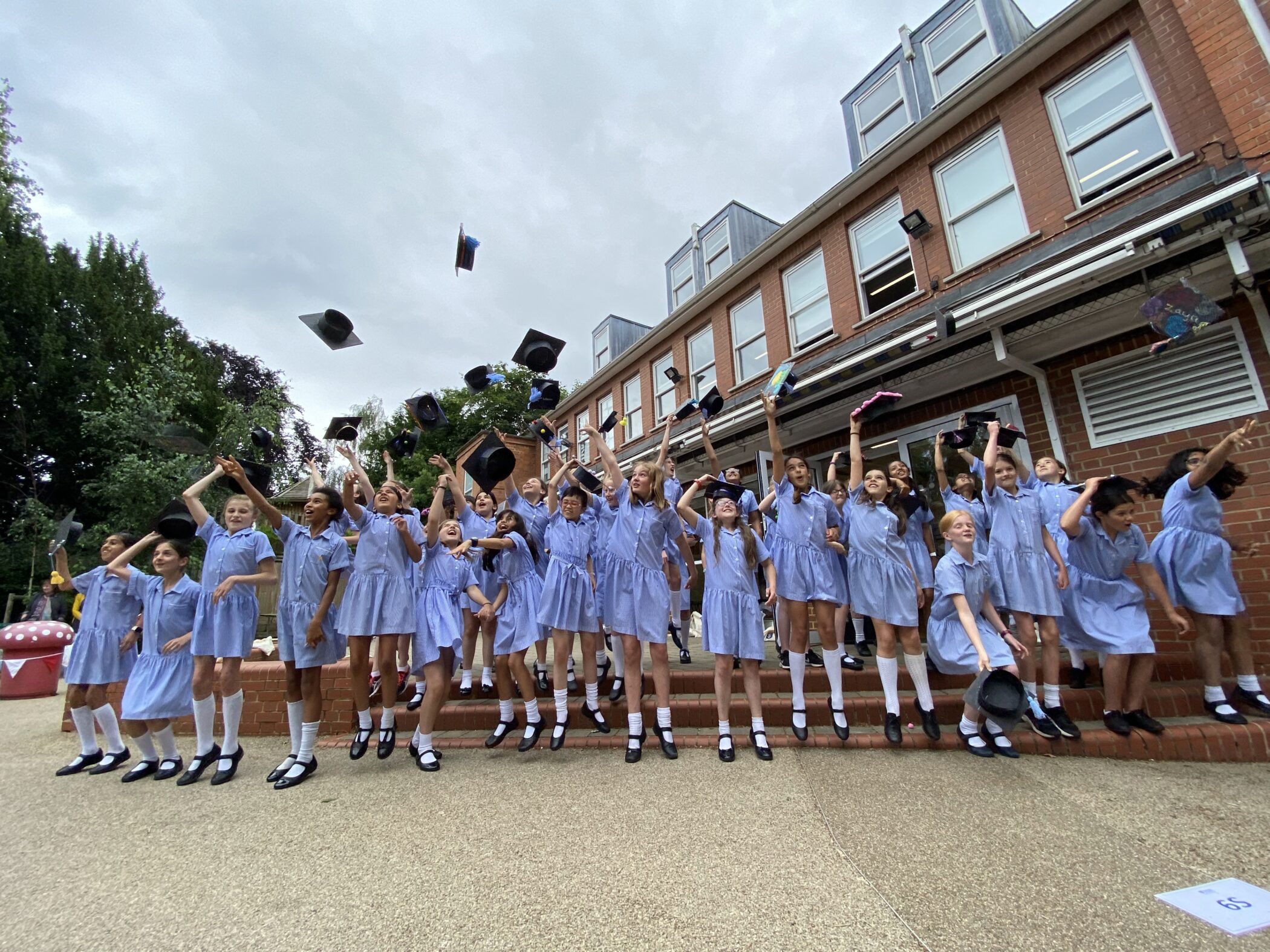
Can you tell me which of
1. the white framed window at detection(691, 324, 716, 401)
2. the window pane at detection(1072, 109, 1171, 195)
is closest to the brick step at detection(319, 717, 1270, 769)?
the window pane at detection(1072, 109, 1171, 195)

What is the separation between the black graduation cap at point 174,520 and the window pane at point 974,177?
9956 millimetres

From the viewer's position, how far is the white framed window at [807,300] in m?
9.61

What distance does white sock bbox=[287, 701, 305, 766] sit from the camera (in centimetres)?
391

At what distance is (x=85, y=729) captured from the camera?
4.37 meters

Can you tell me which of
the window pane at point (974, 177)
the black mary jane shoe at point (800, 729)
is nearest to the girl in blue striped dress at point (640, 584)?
the black mary jane shoe at point (800, 729)

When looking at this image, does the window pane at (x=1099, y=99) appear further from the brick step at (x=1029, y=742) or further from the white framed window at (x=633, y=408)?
the white framed window at (x=633, y=408)

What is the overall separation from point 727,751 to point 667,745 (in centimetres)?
44

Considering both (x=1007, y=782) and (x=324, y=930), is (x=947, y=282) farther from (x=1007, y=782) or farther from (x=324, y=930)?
(x=324, y=930)

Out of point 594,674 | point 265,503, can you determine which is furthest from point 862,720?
point 265,503

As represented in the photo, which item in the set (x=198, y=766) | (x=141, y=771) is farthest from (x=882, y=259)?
(x=141, y=771)

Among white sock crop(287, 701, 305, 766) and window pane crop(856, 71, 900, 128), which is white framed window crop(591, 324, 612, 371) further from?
white sock crop(287, 701, 305, 766)

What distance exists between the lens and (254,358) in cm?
2462

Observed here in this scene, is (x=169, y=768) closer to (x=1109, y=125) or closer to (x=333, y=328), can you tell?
(x=333, y=328)

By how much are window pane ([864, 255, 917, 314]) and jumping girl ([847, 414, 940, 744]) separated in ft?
15.7
